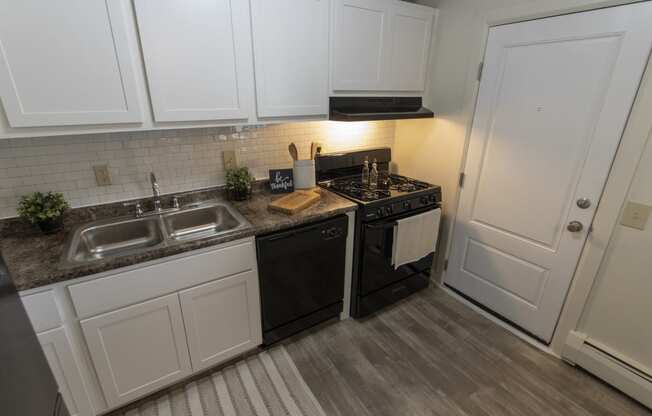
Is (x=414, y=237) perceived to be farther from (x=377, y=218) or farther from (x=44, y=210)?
(x=44, y=210)

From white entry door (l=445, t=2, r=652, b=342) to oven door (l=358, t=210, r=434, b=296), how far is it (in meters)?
0.62

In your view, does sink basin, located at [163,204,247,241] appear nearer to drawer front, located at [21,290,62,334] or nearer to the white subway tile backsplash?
the white subway tile backsplash

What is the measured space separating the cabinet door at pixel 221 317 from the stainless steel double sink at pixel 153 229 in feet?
0.99

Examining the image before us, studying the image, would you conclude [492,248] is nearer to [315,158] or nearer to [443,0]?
[315,158]

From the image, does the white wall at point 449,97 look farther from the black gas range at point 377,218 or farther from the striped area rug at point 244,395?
the striped area rug at point 244,395

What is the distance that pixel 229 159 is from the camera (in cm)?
208

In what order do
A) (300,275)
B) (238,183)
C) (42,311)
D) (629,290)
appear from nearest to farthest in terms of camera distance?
(42,311)
(629,290)
(300,275)
(238,183)

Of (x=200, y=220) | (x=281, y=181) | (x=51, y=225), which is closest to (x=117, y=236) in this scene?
(x=51, y=225)

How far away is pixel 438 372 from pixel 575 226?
1.20 m

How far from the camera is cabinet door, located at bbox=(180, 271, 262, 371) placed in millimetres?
1609

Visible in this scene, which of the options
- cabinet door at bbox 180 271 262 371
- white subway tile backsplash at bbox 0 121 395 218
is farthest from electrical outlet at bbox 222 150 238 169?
cabinet door at bbox 180 271 262 371

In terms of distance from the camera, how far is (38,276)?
1203mm

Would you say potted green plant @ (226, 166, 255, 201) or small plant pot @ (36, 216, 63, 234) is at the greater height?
potted green plant @ (226, 166, 255, 201)

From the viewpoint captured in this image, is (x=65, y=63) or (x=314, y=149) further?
(x=314, y=149)
